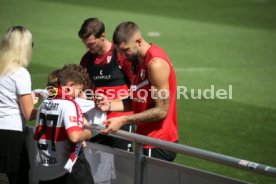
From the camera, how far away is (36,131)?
233 inches

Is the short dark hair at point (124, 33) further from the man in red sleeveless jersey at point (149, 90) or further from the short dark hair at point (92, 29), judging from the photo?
the short dark hair at point (92, 29)

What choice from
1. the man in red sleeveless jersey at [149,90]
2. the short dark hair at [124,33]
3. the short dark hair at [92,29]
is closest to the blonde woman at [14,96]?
the man in red sleeveless jersey at [149,90]

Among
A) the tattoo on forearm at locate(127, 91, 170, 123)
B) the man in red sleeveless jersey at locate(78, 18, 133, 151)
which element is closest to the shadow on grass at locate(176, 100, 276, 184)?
the man in red sleeveless jersey at locate(78, 18, 133, 151)

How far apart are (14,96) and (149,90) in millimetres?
1292

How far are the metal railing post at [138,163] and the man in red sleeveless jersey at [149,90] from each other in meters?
0.23

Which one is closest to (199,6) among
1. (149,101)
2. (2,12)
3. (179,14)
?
(179,14)

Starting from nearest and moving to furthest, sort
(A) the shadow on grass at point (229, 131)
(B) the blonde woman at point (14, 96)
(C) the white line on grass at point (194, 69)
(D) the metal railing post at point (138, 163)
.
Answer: (D) the metal railing post at point (138, 163)
(B) the blonde woman at point (14, 96)
(A) the shadow on grass at point (229, 131)
(C) the white line on grass at point (194, 69)

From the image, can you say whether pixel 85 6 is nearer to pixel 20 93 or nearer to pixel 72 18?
pixel 72 18

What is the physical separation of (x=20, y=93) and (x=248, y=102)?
291 inches

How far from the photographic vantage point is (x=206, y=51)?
1780 cm

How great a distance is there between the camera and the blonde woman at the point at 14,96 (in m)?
6.34

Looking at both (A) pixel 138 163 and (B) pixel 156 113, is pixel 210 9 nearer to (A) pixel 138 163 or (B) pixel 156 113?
(B) pixel 156 113

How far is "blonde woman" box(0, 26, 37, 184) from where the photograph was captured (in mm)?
6344

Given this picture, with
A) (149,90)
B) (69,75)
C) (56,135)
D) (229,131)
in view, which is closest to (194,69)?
(229,131)
